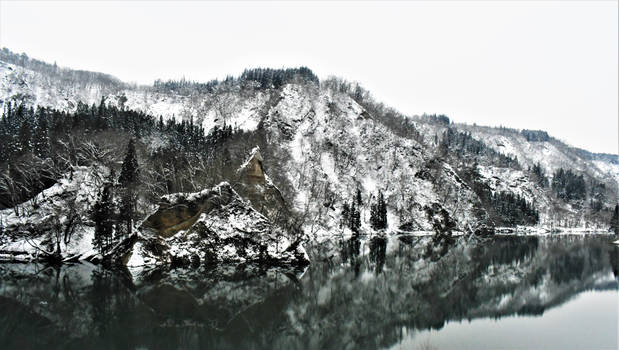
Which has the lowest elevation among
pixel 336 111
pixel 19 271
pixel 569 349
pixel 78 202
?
pixel 19 271

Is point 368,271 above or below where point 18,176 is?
below

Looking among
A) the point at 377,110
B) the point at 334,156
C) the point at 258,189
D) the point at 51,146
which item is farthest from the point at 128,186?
the point at 377,110

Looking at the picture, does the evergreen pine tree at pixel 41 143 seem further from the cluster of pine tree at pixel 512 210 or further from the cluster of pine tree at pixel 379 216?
the cluster of pine tree at pixel 512 210

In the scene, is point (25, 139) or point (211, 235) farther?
point (25, 139)

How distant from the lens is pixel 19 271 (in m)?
39.5

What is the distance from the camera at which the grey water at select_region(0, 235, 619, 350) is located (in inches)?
828

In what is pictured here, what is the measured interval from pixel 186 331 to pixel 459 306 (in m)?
22.1

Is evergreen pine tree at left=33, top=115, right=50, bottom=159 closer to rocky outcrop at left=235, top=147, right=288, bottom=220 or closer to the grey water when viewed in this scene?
the grey water

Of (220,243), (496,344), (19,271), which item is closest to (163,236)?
(220,243)

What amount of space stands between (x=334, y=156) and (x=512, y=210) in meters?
80.7

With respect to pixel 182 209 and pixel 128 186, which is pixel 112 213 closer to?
pixel 128 186

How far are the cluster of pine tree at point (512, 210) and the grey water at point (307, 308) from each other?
348 feet

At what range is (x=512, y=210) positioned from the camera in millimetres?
150500

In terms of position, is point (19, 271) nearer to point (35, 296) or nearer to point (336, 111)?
point (35, 296)
